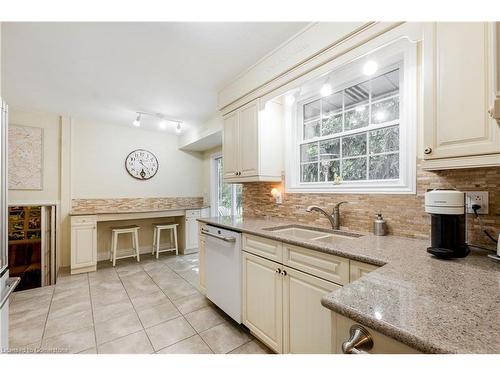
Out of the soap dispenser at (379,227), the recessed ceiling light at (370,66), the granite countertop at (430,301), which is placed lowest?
the granite countertop at (430,301)

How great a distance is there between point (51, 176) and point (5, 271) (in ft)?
10.4

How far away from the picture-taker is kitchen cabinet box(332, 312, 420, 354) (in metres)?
0.58

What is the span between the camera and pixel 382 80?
1.81 m

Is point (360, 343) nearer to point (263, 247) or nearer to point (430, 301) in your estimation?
point (430, 301)

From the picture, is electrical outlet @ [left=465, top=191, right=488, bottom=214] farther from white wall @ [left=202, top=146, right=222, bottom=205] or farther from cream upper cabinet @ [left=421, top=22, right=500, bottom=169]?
white wall @ [left=202, top=146, right=222, bottom=205]

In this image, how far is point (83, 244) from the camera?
3402 millimetres

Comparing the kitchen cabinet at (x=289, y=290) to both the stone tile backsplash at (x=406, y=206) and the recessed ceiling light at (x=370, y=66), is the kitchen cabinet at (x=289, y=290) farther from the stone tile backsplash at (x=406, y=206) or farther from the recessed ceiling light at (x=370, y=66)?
the recessed ceiling light at (x=370, y=66)

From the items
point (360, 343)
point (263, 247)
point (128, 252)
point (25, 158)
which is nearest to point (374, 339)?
point (360, 343)

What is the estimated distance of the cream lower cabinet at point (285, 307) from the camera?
1337 mm

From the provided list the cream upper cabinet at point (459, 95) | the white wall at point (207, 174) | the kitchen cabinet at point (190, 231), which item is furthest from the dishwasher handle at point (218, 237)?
the white wall at point (207, 174)

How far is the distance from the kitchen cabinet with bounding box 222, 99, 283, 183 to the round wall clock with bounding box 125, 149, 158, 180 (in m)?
2.64

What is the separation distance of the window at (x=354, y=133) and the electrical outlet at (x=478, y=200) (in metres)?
0.48

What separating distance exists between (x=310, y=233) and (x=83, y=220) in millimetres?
3425

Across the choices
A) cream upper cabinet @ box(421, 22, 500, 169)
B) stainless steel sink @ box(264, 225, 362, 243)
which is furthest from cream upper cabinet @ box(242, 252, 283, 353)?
cream upper cabinet @ box(421, 22, 500, 169)
